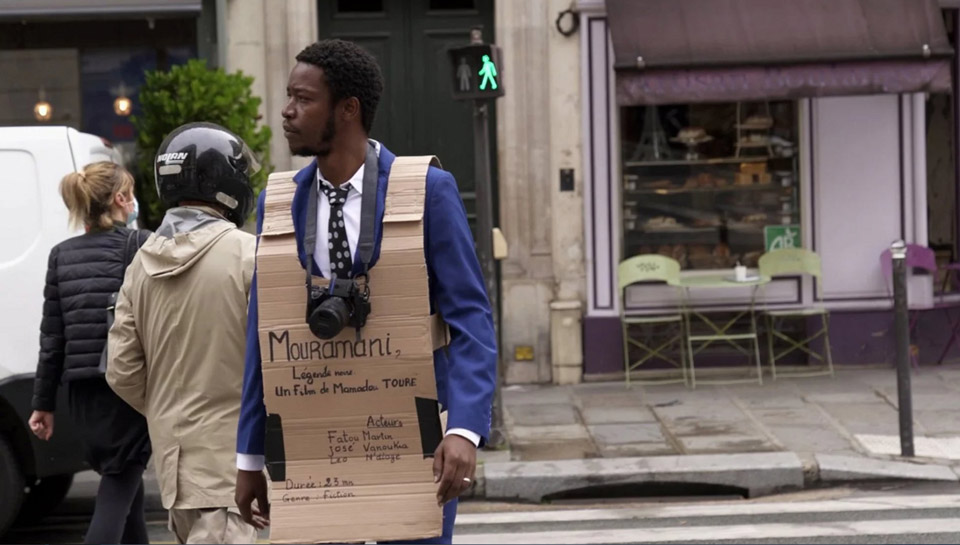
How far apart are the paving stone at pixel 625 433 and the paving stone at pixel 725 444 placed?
23cm

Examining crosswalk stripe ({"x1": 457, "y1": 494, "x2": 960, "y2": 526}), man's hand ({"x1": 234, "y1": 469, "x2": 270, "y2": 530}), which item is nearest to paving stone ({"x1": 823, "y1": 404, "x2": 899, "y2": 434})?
crosswalk stripe ({"x1": 457, "y1": 494, "x2": 960, "y2": 526})

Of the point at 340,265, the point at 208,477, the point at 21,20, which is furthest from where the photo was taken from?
the point at 21,20

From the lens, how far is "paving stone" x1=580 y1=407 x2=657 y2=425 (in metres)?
10.5

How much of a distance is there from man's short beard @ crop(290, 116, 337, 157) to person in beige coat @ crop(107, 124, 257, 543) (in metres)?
0.92

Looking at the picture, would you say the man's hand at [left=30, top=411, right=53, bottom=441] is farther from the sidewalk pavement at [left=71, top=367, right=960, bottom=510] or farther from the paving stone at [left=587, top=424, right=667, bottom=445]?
the paving stone at [left=587, top=424, right=667, bottom=445]

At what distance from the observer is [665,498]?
864 cm

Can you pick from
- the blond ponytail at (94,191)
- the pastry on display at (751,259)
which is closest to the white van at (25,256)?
the blond ponytail at (94,191)

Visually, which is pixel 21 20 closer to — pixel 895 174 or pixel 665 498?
pixel 665 498

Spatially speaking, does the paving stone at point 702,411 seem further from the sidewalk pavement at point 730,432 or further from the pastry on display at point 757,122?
the pastry on display at point 757,122

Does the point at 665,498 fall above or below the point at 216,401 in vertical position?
below

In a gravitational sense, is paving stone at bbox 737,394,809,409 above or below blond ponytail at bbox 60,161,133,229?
below

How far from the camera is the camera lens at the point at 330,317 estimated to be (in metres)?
3.36

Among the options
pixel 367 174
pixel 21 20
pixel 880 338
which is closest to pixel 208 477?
pixel 367 174

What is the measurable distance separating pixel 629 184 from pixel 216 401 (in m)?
8.45
